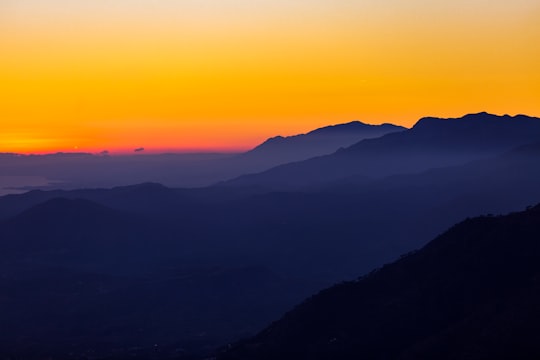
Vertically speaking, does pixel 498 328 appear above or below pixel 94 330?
above

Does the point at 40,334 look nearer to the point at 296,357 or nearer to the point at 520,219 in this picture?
the point at 296,357

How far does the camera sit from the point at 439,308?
10600 centimetres

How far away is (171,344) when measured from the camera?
176 meters

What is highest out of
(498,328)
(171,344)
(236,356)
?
(498,328)

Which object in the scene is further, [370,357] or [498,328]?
[370,357]

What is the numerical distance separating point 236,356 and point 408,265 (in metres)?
32.4

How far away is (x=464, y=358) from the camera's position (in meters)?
85.1

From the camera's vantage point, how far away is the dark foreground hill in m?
89.8

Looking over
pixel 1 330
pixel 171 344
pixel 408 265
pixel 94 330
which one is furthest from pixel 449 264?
pixel 1 330

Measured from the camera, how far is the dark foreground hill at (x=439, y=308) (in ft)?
295

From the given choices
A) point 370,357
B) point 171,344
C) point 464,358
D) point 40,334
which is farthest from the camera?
point 40,334

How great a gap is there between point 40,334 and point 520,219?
12598 cm

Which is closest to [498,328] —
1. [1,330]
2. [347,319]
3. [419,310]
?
[419,310]

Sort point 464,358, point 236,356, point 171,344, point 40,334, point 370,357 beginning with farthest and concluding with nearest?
1. point 40,334
2. point 171,344
3. point 236,356
4. point 370,357
5. point 464,358
